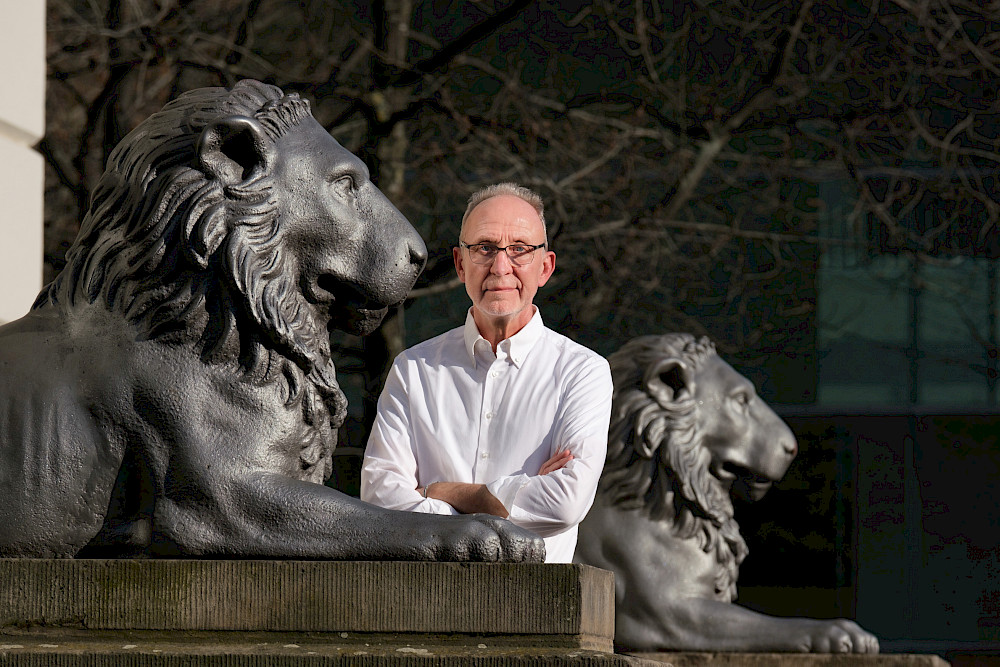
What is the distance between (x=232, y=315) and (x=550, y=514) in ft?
3.63

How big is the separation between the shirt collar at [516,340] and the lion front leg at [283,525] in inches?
41.2

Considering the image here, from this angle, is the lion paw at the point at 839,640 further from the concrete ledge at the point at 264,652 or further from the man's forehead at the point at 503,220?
the concrete ledge at the point at 264,652

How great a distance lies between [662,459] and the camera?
7.51 meters

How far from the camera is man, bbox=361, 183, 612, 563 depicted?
4.77 metres

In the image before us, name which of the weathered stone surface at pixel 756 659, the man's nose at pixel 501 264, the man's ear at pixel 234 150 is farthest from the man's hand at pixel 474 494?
the weathered stone surface at pixel 756 659

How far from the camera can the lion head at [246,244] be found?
4051mm

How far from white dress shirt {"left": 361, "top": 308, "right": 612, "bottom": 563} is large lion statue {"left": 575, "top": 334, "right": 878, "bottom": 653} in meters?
2.44

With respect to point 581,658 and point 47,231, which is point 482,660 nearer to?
point 581,658

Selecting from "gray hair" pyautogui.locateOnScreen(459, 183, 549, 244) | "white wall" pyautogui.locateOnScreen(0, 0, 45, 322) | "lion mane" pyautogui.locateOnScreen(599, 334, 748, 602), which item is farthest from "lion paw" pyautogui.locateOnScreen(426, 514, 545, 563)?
"lion mane" pyautogui.locateOnScreen(599, 334, 748, 602)

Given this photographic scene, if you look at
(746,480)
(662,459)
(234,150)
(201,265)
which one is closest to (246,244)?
(201,265)

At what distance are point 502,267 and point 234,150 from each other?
1001 millimetres

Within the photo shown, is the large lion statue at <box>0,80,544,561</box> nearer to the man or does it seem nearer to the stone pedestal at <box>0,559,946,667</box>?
the stone pedestal at <box>0,559,946,667</box>

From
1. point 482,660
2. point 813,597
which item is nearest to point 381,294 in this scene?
point 482,660

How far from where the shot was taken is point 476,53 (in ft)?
43.8
